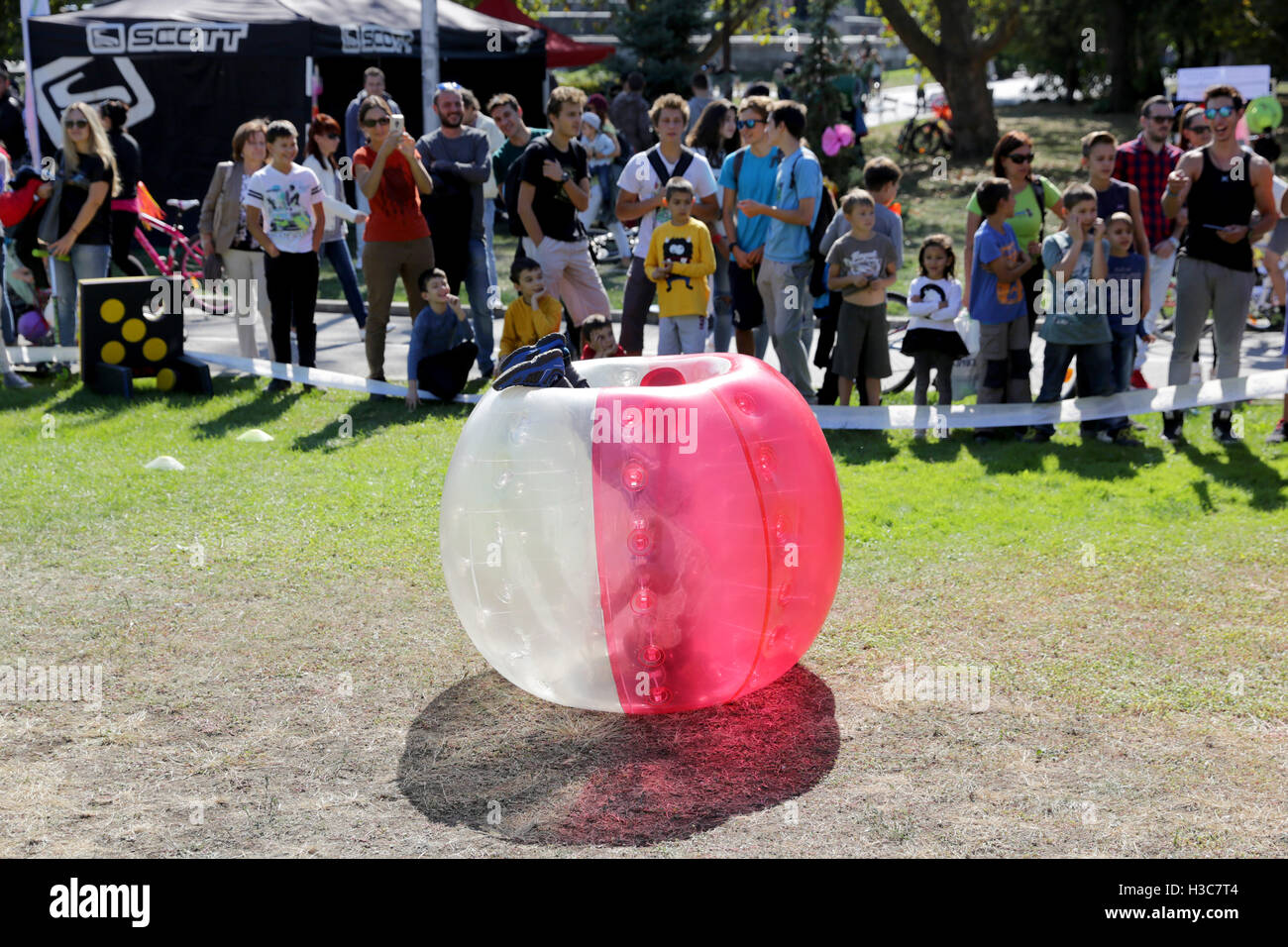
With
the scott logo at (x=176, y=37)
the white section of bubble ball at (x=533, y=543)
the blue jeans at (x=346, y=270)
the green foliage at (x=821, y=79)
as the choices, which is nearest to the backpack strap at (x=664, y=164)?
the blue jeans at (x=346, y=270)

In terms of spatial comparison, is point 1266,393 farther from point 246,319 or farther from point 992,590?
point 246,319

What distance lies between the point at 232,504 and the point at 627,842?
15.6 feet

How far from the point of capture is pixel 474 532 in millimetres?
5340

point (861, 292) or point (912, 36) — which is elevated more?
point (912, 36)

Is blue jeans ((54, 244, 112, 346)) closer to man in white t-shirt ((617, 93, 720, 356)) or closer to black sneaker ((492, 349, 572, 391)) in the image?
man in white t-shirt ((617, 93, 720, 356))

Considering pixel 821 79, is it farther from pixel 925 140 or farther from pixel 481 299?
pixel 481 299

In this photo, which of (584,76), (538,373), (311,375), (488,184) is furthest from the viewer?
(584,76)

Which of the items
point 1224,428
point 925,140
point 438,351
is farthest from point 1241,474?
point 925,140

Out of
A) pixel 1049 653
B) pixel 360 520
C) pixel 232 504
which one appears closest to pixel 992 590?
pixel 1049 653

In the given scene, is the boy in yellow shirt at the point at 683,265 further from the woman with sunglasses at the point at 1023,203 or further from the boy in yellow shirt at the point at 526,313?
the woman with sunglasses at the point at 1023,203

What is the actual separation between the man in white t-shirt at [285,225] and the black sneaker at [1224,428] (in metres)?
7.11

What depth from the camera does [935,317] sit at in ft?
32.6

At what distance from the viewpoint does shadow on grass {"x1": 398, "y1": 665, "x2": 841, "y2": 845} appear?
4.86 meters

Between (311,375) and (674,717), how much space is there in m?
6.77
